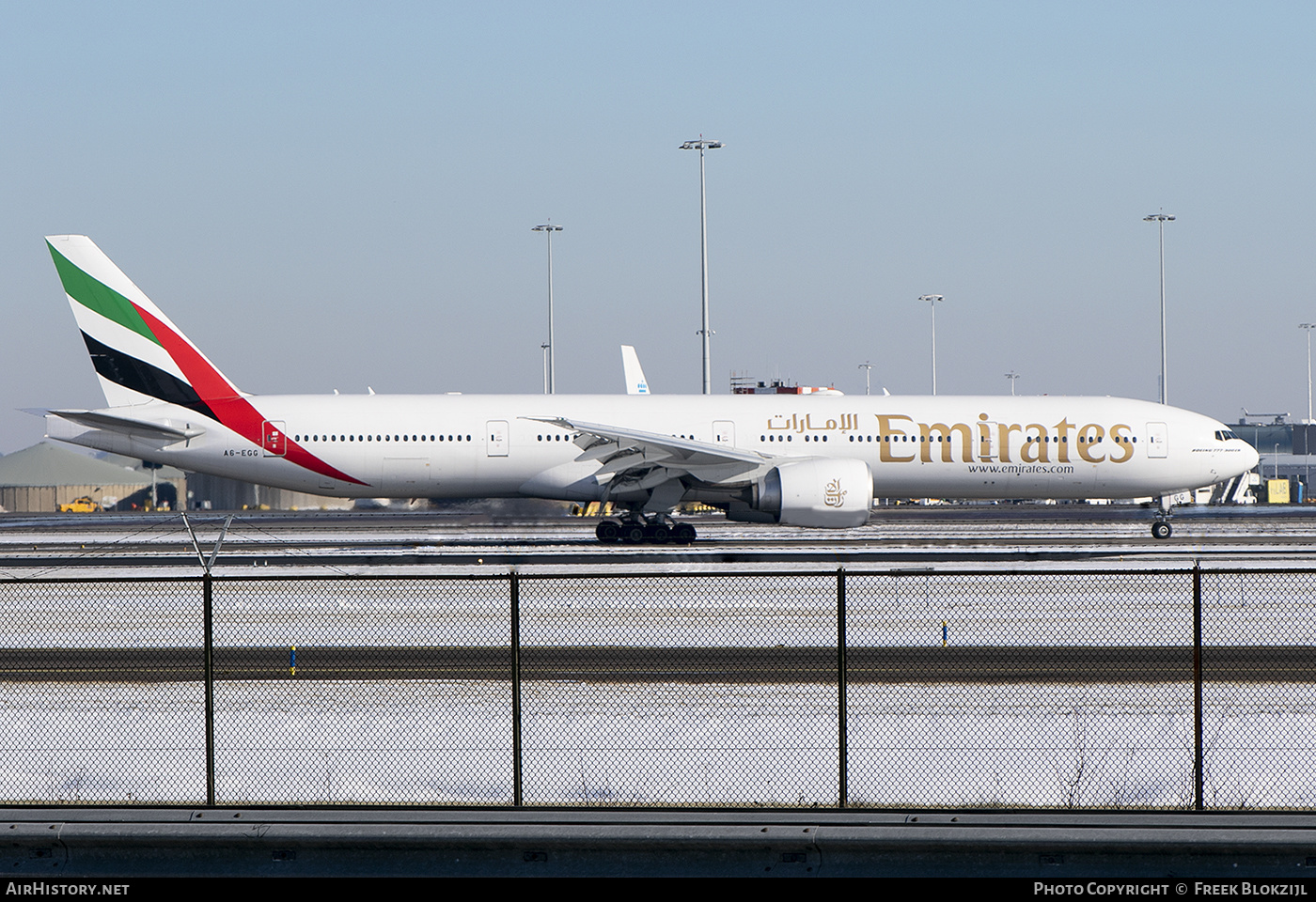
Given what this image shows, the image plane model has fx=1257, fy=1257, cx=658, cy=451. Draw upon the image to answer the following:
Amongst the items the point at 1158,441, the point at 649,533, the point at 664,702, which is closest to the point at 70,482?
the point at 649,533

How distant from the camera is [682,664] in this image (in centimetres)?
1498

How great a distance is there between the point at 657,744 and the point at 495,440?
80.7ft

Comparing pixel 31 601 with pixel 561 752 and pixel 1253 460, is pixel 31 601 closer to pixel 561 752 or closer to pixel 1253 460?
pixel 561 752

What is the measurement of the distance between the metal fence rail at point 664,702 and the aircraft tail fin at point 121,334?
52.0 ft

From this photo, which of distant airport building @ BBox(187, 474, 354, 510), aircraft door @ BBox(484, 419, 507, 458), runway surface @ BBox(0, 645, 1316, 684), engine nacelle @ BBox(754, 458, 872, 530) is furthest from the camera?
distant airport building @ BBox(187, 474, 354, 510)

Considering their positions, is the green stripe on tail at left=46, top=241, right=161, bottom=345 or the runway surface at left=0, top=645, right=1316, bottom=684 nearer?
the runway surface at left=0, top=645, right=1316, bottom=684

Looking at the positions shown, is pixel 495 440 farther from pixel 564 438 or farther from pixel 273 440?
pixel 273 440

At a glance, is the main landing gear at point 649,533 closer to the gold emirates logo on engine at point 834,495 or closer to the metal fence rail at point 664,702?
the gold emirates logo on engine at point 834,495

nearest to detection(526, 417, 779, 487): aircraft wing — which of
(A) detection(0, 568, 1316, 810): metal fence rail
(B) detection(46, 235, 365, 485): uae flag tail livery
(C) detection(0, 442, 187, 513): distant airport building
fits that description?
(B) detection(46, 235, 365, 485): uae flag tail livery

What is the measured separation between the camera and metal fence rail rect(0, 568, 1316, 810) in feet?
32.4

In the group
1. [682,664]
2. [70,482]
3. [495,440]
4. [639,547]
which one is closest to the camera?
[682,664]

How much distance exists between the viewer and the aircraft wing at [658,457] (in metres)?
32.7

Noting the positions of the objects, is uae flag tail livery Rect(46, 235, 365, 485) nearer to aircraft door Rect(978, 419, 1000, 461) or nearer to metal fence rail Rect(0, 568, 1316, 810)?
metal fence rail Rect(0, 568, 1316, 810)

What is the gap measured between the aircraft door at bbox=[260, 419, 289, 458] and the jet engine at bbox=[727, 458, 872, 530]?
13.0m
